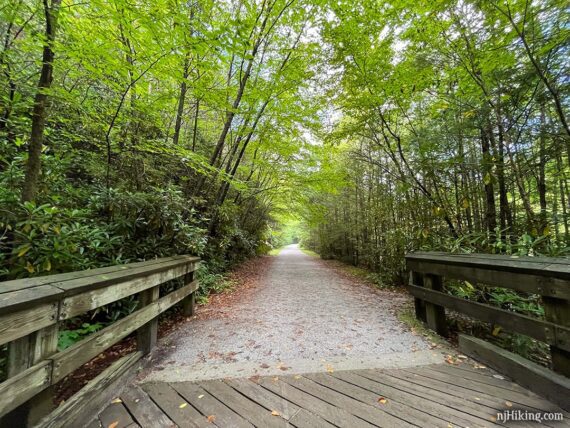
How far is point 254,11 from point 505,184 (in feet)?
18.7

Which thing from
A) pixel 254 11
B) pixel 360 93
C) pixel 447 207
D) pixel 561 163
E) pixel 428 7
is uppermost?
pixel 254 11

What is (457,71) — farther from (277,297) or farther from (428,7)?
(277,297)

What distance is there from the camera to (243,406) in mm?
1751

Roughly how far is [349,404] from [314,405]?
26 centimetres

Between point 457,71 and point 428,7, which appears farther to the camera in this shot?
point 457,71

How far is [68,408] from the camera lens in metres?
1.45

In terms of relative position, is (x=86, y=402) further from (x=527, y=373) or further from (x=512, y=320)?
(x=512, y=320)

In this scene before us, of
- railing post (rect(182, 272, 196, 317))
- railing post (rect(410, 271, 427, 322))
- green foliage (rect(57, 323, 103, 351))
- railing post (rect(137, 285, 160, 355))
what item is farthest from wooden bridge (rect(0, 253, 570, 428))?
railing post (rect(182, 272, 196, 317))

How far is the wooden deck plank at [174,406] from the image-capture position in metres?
1.60

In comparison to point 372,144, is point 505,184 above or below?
below

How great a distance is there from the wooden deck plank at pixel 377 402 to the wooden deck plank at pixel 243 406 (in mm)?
574

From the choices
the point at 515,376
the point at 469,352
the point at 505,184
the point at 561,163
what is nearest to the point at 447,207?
the point at 505,184

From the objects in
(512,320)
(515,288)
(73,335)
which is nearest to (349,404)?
(512,320)

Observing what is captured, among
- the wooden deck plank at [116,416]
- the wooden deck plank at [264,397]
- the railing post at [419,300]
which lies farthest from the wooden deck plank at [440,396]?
the wooden deck plank at [116,416]
